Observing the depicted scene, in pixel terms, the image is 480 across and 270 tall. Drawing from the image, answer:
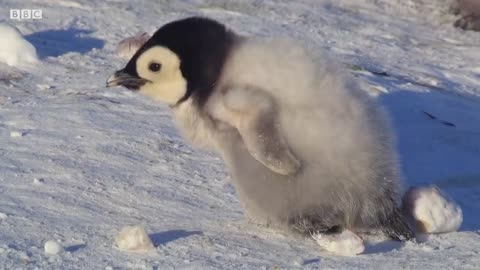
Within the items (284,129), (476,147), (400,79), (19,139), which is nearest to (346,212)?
(284,129)

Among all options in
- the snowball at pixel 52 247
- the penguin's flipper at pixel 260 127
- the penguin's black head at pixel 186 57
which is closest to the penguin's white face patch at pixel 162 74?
the penguin's black head at pixel 186 57

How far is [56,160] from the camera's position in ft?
11.2

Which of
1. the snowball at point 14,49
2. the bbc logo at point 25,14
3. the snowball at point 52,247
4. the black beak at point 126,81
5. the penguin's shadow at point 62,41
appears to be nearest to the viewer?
the snowball at point 52,247

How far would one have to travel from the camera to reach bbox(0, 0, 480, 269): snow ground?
111 inches

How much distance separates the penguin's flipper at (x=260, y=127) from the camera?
2.87 m

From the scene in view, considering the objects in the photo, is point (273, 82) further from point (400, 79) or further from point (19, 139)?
point (400, 79)

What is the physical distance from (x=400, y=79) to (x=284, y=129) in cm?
246

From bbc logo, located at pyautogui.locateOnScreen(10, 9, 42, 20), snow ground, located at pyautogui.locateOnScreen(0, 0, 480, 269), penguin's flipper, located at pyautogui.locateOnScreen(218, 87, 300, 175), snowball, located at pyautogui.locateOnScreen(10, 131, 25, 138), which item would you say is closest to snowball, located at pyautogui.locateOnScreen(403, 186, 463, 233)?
snow ground, located at pyautogui.locateOnScreen(0, 0, 480, 269)

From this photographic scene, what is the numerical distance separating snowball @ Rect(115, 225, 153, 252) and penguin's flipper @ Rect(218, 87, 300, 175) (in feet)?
1.16

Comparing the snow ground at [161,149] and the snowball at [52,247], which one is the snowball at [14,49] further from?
the snowball at [52,247]

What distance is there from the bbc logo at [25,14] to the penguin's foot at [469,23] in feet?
9.00

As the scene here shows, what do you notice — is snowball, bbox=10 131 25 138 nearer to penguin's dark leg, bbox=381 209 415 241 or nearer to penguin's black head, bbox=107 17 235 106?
penguin's black head, bbox=107 17 235 106

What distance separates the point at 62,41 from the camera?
16.5ft

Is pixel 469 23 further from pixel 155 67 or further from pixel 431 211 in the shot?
pixel 155 67
